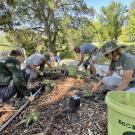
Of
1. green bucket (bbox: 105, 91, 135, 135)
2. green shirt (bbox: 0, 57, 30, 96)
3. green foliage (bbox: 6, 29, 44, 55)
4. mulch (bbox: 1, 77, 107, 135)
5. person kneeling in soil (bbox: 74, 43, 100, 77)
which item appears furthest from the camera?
green foliage (bbox: 6, 29, 44, 55)

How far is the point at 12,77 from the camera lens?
5305mm

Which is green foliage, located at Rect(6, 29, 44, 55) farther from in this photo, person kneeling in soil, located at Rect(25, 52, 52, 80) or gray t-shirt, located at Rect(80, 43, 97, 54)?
person kneeling in soil, located at Rect(25, 52, 52, 80)

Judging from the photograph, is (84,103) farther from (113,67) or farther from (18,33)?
(18,33)

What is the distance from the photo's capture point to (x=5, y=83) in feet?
17.4

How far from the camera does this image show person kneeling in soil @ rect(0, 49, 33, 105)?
5.11 m

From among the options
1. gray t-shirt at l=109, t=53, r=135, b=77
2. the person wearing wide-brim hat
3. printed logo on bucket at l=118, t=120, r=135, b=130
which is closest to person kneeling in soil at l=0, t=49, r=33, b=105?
the person wearing wide-brim hat

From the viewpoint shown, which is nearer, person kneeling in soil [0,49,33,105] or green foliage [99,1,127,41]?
person kneeling in soil [0,49,33,105]

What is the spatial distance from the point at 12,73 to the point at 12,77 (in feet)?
0.53

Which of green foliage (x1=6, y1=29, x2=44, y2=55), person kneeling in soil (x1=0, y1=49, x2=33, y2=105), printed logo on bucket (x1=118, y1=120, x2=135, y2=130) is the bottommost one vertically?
green foliage (x1=6, y1=29, x2=44, y2=55)

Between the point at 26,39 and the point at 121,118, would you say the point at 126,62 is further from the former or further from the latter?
the point at 26,39

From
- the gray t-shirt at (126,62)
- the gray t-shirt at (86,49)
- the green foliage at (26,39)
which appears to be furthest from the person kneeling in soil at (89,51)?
the green foliage at (26,39)

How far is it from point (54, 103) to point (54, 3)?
709 inches

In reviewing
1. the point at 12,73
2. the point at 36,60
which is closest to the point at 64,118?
the point at 12,73

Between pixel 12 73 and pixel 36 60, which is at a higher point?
pixel 12 73
